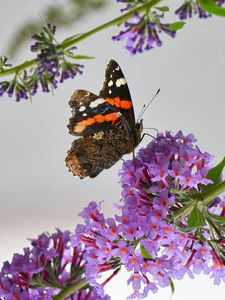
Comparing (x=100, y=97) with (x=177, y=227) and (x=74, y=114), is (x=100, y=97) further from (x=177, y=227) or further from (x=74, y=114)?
(x=177, y=227)

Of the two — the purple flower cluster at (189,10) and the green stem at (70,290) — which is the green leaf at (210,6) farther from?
the green stem at (70,290)

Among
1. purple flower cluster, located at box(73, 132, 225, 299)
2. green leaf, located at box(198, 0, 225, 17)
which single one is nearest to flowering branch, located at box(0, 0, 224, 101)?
green leaf, located at box(198, 0, 225, 17)

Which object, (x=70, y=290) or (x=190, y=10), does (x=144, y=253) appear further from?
(x=190, y=10)

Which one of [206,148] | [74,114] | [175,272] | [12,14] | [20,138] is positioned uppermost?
[12,14]

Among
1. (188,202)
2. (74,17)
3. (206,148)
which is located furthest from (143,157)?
(206,148)

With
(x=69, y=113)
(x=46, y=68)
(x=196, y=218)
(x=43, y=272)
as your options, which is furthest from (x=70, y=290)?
(x=69, y=113)

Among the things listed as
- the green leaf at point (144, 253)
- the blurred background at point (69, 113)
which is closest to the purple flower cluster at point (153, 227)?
the green leaf at point (144, 253)

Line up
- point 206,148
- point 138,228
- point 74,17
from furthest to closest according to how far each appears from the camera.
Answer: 1. point 206,148
2. point 74,17
3. point 138,228

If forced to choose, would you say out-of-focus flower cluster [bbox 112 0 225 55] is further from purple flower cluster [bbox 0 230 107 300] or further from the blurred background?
the blurred background
